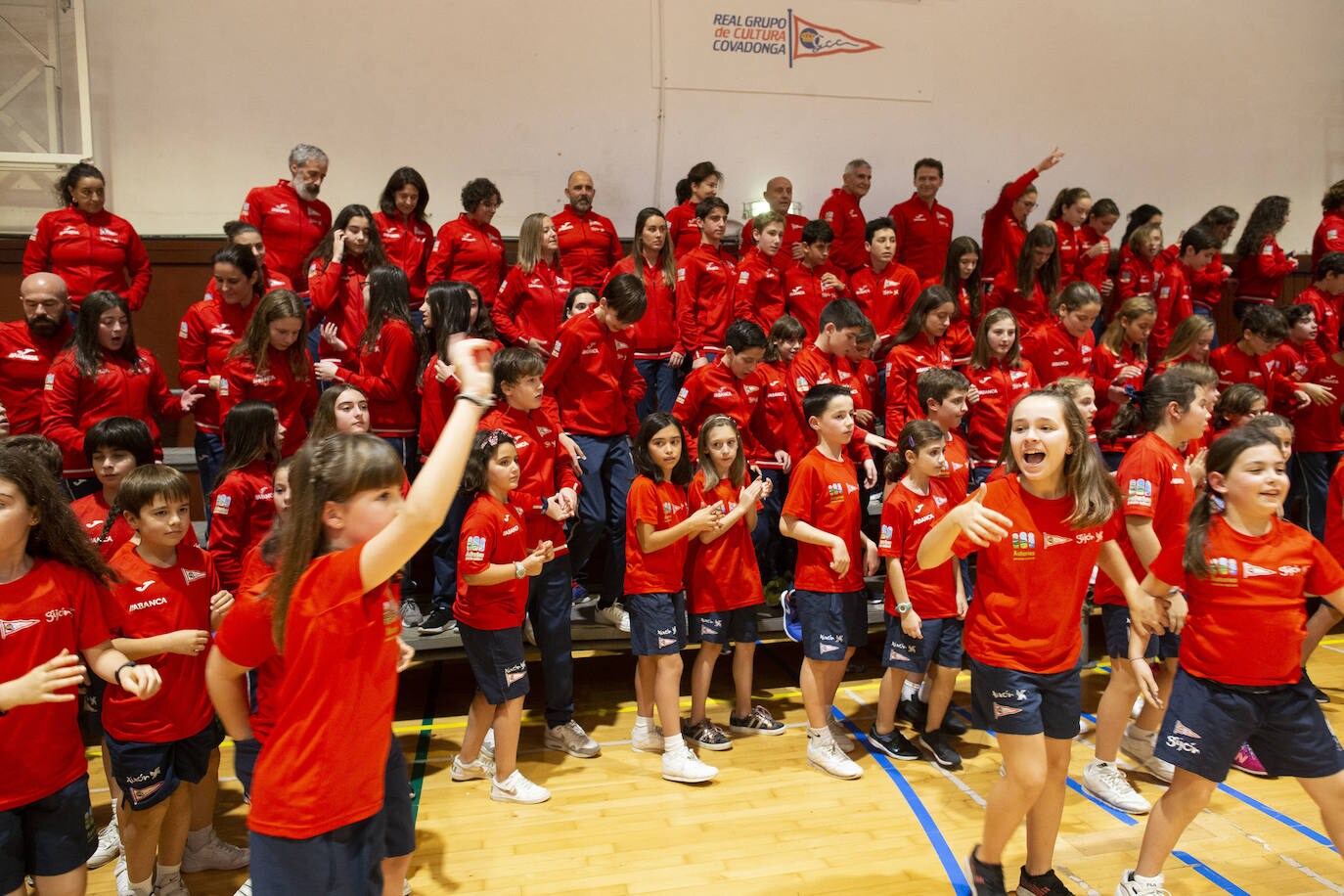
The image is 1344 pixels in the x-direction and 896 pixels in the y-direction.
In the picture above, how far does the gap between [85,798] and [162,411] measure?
317 centimetres

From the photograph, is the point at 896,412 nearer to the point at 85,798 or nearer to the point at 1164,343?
the point at 1164,343

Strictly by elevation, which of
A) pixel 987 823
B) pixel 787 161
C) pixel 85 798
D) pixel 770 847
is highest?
pixel 787 161

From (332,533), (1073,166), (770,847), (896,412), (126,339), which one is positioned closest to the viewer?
(332,533)

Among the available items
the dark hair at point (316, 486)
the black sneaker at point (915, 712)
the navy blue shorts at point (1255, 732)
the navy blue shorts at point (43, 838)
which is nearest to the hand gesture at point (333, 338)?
the navy blue shorts at point (43, 838)

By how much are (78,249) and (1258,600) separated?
7.07 metres

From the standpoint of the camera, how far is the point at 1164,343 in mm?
7680

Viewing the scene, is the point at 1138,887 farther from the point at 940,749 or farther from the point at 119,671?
the point at 119,671

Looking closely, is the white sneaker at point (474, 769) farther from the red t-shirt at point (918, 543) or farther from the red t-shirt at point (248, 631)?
the red t-shirt at point (248, 631)

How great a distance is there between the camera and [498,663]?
13.4 ft

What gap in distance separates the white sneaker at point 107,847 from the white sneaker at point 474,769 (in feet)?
4.63

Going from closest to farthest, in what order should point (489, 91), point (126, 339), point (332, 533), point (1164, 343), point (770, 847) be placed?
point (332, 533) < point (770, 847) < point (126, 339) < point (1164, 343) < point (489, 91)

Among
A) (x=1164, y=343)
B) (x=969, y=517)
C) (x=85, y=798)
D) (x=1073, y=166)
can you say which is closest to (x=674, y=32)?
(x=1073, y=166)

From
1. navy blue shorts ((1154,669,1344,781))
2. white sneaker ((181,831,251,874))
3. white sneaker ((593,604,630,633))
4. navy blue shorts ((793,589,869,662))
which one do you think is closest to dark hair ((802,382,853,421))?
navy blue shorts ((793,589,869,662))

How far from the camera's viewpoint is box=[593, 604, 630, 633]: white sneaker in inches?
205
